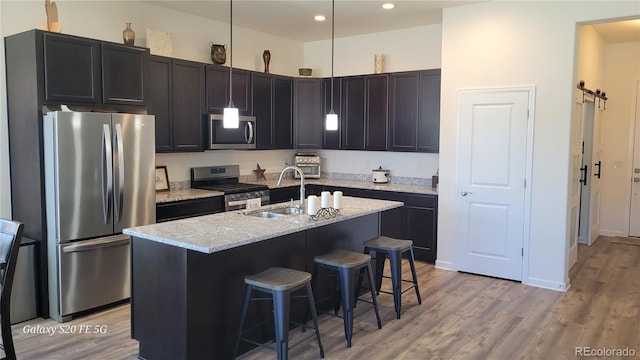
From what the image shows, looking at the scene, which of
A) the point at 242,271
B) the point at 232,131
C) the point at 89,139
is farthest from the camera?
the point at 232,131

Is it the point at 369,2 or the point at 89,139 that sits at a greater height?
the point at 369,2

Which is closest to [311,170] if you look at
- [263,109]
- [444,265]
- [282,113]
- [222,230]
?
[282,113]

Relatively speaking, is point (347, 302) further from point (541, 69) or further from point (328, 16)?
point (328, 16)

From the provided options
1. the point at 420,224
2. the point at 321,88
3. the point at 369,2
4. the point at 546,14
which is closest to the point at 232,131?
the point at 321,88

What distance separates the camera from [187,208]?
4.95 meters

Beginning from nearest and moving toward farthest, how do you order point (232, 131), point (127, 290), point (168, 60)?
point (127, 290)
point (168, 60)
point (232, 131)

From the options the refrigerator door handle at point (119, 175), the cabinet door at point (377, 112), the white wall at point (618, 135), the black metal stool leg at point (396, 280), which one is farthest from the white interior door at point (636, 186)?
the refrigerator door handle at point (119, 175)

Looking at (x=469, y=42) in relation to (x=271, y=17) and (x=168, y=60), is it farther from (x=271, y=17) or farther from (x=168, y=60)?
(x=168, y=60)

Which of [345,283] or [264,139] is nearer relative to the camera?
[345,283]

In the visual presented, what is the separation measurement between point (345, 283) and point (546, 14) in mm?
3292

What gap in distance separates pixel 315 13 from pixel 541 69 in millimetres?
2487

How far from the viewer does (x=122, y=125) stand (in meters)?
4.12

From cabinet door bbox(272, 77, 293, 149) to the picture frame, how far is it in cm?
153

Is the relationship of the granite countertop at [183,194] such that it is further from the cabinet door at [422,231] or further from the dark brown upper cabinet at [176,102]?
the cabinet door at [422,231]
